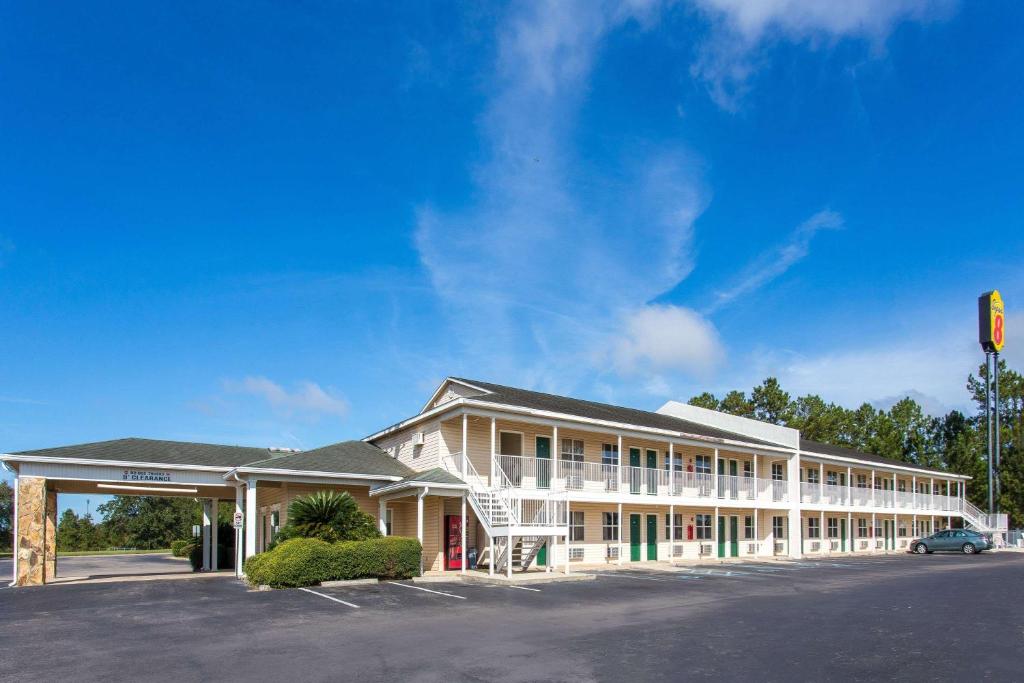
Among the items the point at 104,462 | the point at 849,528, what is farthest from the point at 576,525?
the point at 849,528

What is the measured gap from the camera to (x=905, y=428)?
6128 cm

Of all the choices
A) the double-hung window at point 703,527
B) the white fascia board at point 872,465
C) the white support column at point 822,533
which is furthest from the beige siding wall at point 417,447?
the white support column at point 822,533

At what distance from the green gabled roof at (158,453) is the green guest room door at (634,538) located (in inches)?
549

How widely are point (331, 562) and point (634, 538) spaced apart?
46.8 feet

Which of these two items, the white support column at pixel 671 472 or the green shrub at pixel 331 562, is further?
the white support column at pixel 671 472

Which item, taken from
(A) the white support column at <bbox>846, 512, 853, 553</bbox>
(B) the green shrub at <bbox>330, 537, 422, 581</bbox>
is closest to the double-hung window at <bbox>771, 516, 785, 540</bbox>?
(A) the white support column at <bbox>846, 512, 853, 553</bbox>

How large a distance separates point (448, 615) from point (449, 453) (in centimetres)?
1163

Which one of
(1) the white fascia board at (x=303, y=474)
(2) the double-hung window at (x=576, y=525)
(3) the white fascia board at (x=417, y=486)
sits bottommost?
(2) the double-hung window at (x=576, y=525)

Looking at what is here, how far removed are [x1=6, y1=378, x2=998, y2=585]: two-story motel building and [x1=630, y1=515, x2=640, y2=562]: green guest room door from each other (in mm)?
50

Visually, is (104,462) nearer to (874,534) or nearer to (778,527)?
(778,527)

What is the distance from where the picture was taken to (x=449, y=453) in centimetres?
2548

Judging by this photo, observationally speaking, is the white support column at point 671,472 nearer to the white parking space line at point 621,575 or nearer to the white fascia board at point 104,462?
the white parking space line at point 621,575

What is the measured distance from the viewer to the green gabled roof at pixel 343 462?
23297 millimetres

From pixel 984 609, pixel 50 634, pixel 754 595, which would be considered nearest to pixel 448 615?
pixel 50 634
